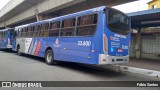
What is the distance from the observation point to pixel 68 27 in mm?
11555

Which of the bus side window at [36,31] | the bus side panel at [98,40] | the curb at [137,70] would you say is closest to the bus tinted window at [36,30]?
the bus side window at [36,31]

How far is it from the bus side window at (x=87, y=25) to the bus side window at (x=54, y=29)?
2330 mm

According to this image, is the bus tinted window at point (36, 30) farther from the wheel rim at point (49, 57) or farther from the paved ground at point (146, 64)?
the paved ground at point (146, 64)

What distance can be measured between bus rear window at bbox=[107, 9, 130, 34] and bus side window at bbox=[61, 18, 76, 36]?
2296 millimetres

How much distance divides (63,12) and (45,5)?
113 inches

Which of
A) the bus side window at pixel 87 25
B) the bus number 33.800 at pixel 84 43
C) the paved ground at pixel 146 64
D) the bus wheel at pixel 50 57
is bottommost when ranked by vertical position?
the paved ground at pixel 146 64

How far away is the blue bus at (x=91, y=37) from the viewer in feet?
30.6

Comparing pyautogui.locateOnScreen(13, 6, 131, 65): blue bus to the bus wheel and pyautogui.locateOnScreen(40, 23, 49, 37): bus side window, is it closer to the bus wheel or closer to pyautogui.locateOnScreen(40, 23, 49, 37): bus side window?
the bus wheel

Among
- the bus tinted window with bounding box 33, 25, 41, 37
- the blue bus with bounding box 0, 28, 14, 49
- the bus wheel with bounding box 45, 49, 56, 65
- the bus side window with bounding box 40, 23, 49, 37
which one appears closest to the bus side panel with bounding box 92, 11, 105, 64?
the bus wheel with bounding box 45, 49, 56, 65

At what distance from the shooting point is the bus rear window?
956 centimetres

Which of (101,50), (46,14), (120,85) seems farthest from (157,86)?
(46,14)

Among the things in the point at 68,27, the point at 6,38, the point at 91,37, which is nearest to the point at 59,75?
the point at 91,37

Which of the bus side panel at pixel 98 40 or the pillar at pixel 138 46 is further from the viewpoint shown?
the pillar at pixel 138 46

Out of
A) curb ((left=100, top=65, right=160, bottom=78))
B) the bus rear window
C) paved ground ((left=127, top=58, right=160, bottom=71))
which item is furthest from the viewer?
paved ground ((left=127, top=58, right=160, bottom=71))
